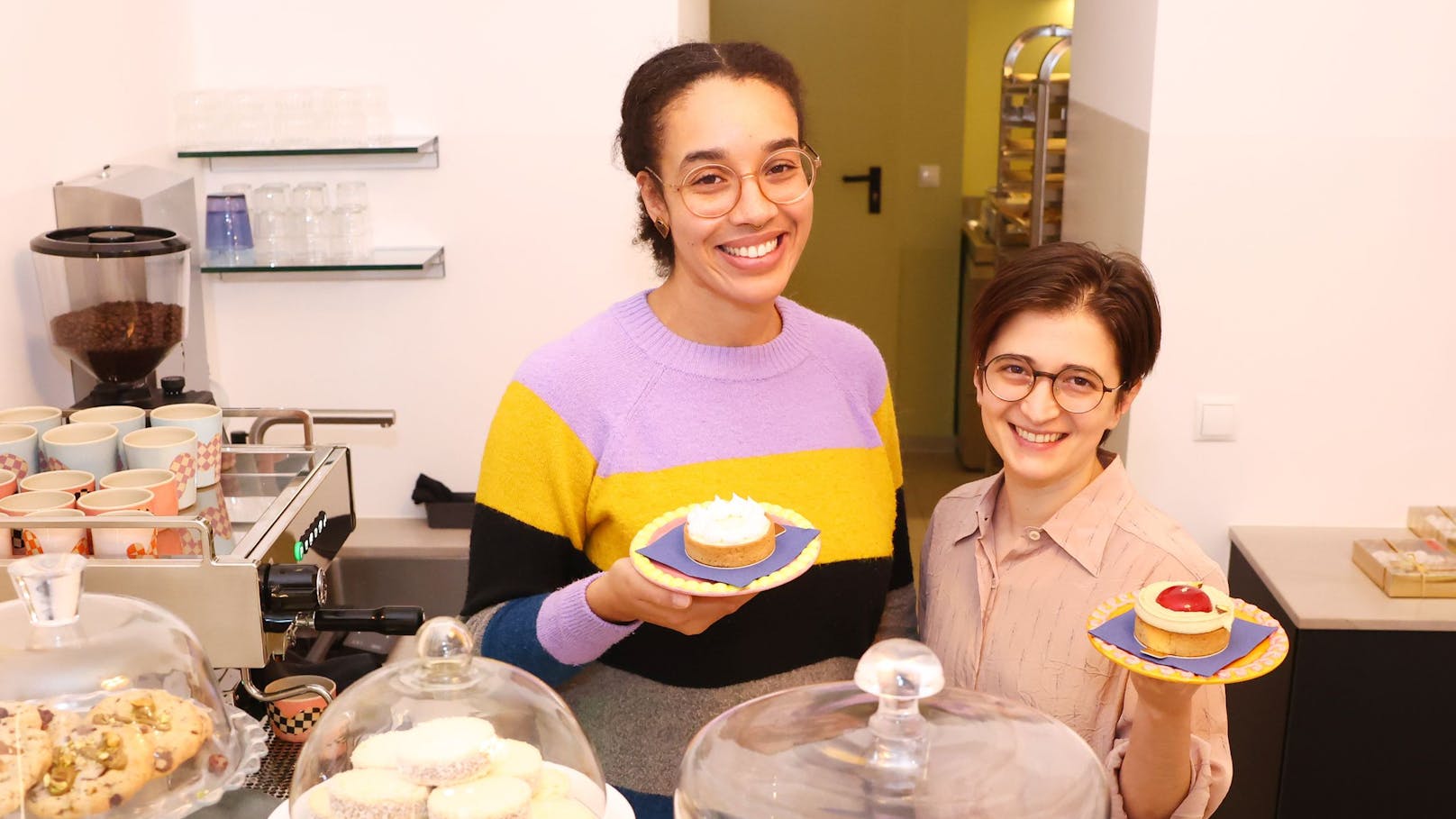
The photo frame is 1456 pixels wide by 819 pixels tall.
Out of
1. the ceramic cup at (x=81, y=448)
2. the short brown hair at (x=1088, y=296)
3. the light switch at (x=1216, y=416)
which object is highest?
the short brown hair at (x=1088, y=296)

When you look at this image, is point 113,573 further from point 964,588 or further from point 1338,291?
point 1338,291

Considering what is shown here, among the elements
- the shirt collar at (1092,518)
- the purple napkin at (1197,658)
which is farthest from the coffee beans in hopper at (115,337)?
the purple napkin at (1197,658)

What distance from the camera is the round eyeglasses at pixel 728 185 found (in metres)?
1.44

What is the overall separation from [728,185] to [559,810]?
0.70 m

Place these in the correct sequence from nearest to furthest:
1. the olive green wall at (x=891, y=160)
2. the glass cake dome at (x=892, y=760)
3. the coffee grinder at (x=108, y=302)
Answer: the glass cake dome at (x=892, y=760), the coffee grinder at (x=108, y=302), the olive green wall at (x=891, y=160)

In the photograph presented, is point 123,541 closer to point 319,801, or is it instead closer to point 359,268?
point 319,801

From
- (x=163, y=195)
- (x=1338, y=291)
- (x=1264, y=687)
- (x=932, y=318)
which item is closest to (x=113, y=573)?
(x=163, y=195)

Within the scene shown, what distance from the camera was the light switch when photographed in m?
2.83

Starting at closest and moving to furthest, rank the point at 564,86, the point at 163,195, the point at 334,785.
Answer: the point at 334,785 < the point at 163,195 < the point at 564,86

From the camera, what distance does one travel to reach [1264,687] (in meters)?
2.66

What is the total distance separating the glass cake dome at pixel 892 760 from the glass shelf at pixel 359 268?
2.00 m

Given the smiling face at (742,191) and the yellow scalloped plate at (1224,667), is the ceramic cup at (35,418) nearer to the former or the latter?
the smiling face at (742,191)

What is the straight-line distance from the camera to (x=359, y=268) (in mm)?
2846

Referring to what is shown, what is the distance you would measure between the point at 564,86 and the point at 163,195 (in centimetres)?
86
